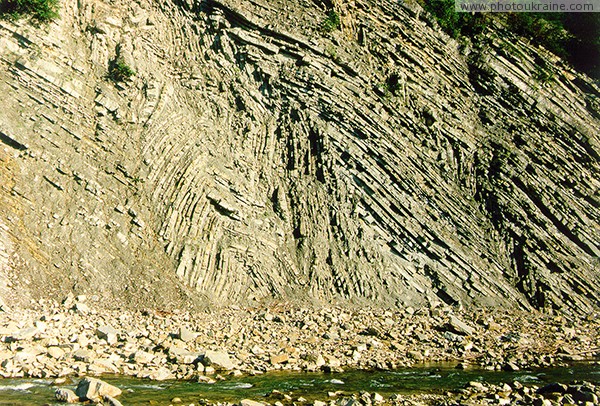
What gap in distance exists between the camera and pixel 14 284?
12375 millimetres

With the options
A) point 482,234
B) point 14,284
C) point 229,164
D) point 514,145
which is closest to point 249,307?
point 229,164

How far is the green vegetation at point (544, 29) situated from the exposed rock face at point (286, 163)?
4.15 feet

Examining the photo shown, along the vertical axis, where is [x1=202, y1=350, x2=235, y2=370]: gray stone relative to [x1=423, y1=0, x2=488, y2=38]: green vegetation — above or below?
below

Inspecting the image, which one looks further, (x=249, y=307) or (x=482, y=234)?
(x=482, y=234)

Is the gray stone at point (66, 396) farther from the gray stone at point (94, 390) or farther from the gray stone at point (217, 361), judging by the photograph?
the gray stone at point (217, 361)

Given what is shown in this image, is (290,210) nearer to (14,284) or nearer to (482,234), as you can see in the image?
(482,234)

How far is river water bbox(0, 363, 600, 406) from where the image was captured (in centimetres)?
827

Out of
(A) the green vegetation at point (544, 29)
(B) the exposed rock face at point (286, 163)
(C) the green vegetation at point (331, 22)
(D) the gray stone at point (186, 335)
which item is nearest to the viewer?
(D) the gray stone at point (186, 335)

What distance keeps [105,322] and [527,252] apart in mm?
11345

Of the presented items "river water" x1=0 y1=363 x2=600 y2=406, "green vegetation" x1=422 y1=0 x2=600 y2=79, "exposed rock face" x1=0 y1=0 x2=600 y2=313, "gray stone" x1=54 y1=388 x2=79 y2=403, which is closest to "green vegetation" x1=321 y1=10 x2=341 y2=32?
"exposed rock face" x1=0 y1=0 x2=600 y2=313

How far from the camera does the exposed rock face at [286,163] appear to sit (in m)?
14.0

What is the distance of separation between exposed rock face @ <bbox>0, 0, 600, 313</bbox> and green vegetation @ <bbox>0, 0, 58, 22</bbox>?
47 centimetres

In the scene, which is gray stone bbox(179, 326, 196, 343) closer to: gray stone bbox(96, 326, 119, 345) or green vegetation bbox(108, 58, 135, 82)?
gray stone bbox(96, 326, 119, 345)

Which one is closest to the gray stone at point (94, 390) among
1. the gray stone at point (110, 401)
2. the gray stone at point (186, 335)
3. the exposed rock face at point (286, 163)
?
the gray stone at point (110, 401)
